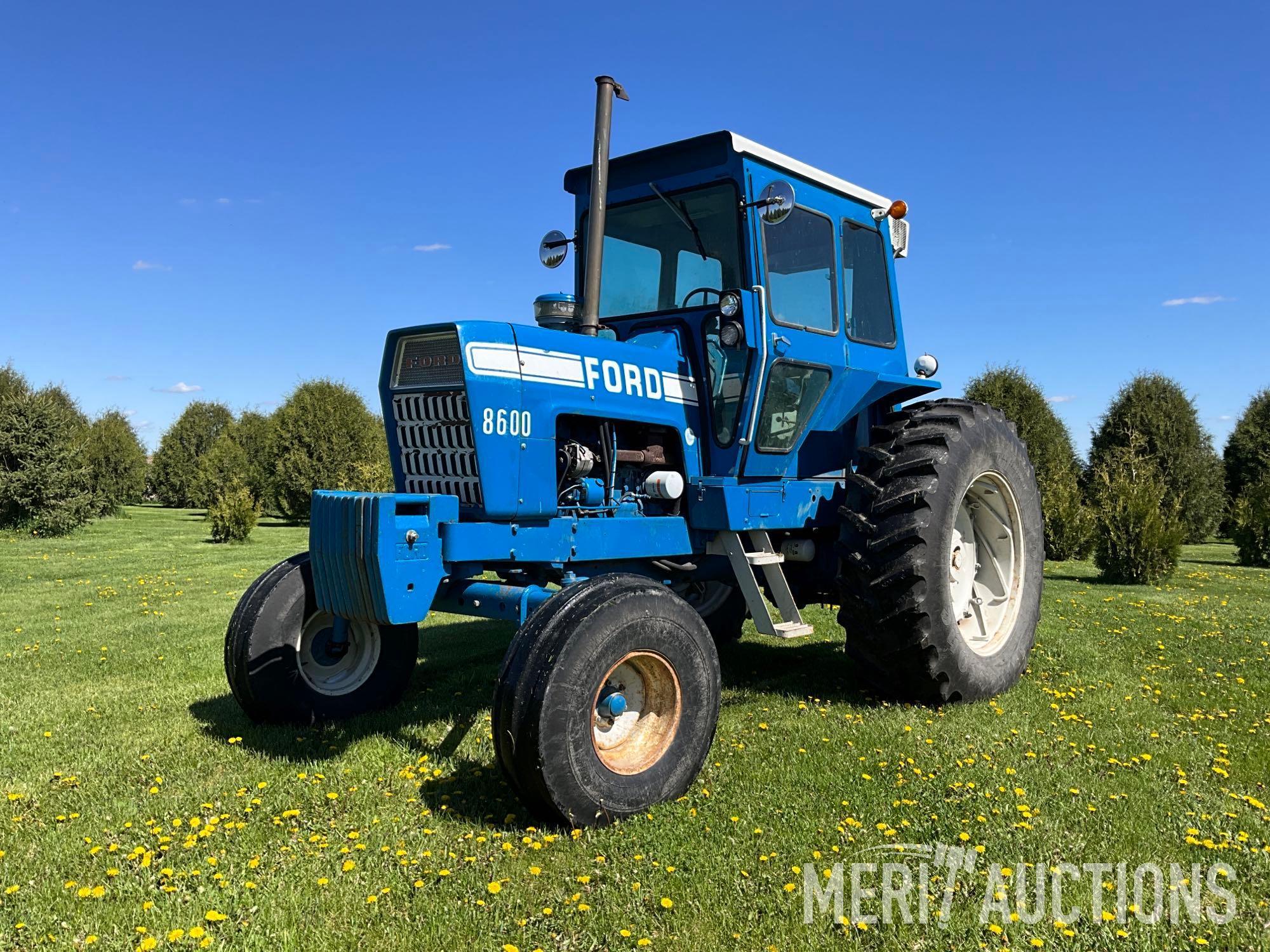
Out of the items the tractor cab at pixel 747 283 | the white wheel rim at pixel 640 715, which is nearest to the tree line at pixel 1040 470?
the tractor cab at pixel 747 283

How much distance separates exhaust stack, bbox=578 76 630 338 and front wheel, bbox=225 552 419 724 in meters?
1.91

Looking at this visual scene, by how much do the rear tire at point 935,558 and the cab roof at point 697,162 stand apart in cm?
148

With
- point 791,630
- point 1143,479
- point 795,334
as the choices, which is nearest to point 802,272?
point 795,334

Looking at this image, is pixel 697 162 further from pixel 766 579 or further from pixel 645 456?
pixel 766 579

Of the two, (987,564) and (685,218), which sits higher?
(685,218)

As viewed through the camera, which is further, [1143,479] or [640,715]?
[1143,479]

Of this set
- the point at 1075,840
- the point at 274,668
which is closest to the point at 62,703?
the point at 274,668

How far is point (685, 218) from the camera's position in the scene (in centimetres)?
498

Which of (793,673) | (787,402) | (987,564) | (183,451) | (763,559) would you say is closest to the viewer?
(763,559)

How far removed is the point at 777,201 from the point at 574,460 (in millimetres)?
1619

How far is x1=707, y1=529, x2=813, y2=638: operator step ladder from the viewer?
478cm

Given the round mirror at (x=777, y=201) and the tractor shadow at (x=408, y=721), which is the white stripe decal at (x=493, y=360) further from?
the tractor shadow at (x=408, y=721)

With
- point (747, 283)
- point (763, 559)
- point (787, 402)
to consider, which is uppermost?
point (747, 283)

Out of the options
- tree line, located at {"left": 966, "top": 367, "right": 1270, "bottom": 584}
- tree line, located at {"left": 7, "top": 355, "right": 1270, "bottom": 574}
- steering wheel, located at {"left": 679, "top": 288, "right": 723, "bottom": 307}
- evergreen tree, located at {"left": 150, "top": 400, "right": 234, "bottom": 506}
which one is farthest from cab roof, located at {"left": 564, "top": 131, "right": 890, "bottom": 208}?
evergreen tree, located at {"left": 150, "top": 400, "right": 234, "bottom": 506}
